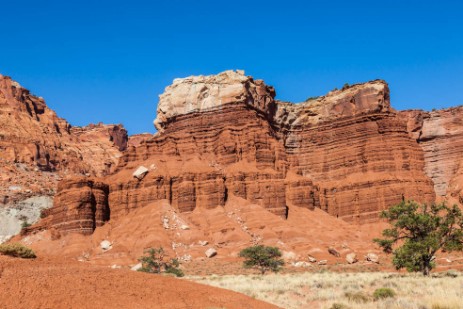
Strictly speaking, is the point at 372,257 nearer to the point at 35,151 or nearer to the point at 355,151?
the point at 355,151

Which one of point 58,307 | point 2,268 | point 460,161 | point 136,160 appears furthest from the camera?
point 460,161

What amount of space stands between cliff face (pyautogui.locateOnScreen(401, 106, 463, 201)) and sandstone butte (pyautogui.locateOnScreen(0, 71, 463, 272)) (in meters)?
0.23

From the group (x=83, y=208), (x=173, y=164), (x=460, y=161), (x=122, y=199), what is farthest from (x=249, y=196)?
(x=460, y=161)

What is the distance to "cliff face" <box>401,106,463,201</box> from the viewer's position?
330ft

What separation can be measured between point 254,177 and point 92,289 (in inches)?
2735

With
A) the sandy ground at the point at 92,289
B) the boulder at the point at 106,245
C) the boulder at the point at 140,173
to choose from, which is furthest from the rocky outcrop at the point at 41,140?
the sandy ground at the point at 92,289

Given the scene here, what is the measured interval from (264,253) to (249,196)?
27.7 meters

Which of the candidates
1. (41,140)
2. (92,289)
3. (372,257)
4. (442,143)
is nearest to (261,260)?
(372,257)

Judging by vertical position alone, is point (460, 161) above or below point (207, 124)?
below

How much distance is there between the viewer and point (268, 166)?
88750 mm

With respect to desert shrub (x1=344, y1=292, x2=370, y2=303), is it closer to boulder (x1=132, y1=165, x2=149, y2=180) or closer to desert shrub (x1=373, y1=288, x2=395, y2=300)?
desert shrub (x1=373, y1=288, x2=395, y2=300)

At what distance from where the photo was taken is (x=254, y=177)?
83.8m

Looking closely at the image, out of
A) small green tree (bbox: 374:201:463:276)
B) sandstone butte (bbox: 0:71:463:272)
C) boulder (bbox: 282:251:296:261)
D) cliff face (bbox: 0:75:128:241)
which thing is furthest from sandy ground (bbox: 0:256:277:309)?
cliff face (bbox: 0:75:128:241)

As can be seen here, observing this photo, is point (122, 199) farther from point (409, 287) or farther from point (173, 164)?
point (409, 287)
